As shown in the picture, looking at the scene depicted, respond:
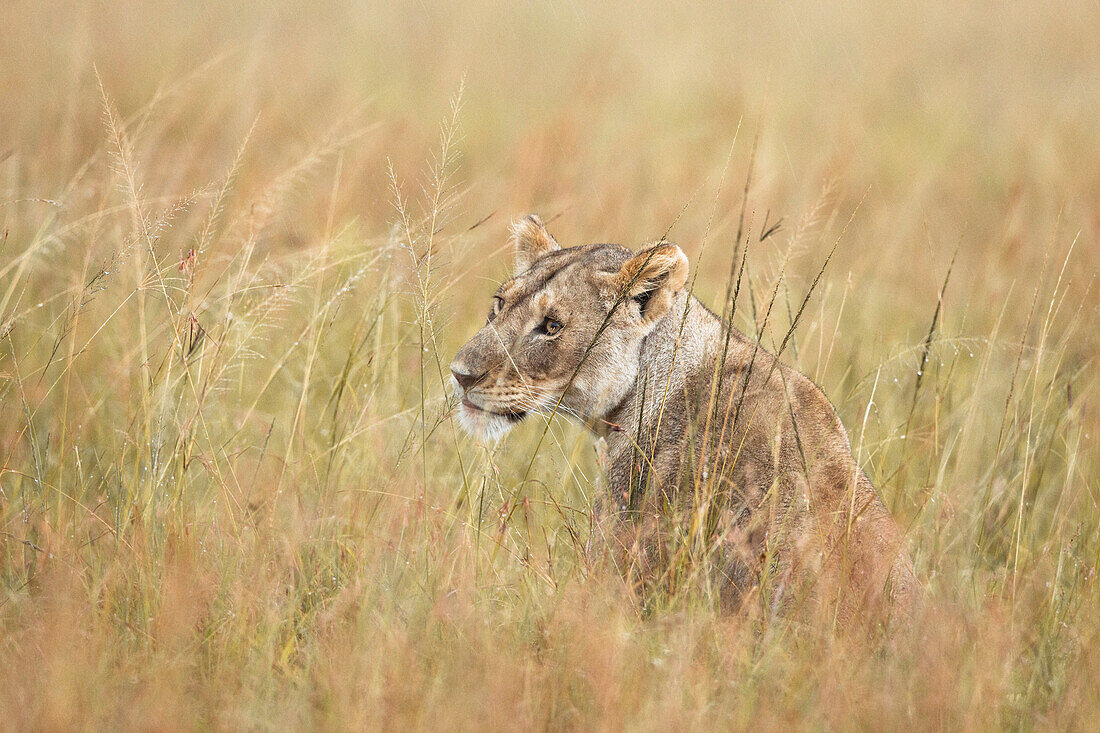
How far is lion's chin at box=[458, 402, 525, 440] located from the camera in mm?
4254

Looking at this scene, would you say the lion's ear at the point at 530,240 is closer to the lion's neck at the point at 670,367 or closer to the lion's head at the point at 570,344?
the lion's head at the point at 570,344

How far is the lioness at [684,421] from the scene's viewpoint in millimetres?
3420

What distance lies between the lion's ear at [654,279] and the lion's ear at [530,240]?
74 centimetres

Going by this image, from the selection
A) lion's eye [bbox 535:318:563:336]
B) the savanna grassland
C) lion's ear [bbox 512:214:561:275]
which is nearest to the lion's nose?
the savanna grassland

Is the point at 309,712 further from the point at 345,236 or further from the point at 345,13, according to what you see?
the point at 345,13

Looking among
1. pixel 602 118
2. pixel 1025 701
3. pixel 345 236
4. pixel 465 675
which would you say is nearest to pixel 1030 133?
pixel 602 118

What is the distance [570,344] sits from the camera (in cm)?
435

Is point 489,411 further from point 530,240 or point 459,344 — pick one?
point 459,344

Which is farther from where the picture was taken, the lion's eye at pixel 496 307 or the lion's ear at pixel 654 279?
the lion's eye at pixel 496 307

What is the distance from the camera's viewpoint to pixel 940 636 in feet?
9.39

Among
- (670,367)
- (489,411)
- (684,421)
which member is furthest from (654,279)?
(489,411)

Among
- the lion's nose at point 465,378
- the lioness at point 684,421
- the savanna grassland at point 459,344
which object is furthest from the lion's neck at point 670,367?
the lion's nose at point 465,378

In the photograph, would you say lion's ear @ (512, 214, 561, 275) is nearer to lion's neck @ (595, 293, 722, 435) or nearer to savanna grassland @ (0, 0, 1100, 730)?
savanna grassland @ (0, 0, 1100, 730)

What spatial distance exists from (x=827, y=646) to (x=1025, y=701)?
1.85ft
